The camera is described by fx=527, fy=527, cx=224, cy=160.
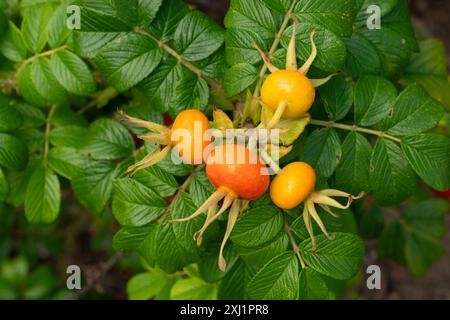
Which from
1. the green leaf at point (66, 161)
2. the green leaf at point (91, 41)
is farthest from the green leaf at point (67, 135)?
the green leaf at point (91, 41)

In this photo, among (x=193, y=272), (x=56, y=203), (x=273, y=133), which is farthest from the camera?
(x=193, y=272)

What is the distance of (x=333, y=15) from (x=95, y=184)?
4.18 ft

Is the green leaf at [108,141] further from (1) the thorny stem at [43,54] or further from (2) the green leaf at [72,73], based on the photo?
(1) the thorny stem at [43,54]

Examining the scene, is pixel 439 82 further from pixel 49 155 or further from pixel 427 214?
pixel 49 155

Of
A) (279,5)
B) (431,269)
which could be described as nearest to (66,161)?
(279,5)

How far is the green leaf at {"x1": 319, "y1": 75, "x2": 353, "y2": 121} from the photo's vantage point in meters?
2.16

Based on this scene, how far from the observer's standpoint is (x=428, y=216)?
3.34 metres

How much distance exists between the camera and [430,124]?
81.3 inches

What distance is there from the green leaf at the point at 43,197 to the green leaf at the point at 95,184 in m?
0.15

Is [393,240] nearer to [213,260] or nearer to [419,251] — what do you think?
[419,251]

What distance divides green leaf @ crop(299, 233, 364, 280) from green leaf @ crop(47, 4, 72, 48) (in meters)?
1.36

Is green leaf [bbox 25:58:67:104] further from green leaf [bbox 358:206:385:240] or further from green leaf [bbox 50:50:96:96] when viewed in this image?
green leaf [bbox 358:206:385:240]
